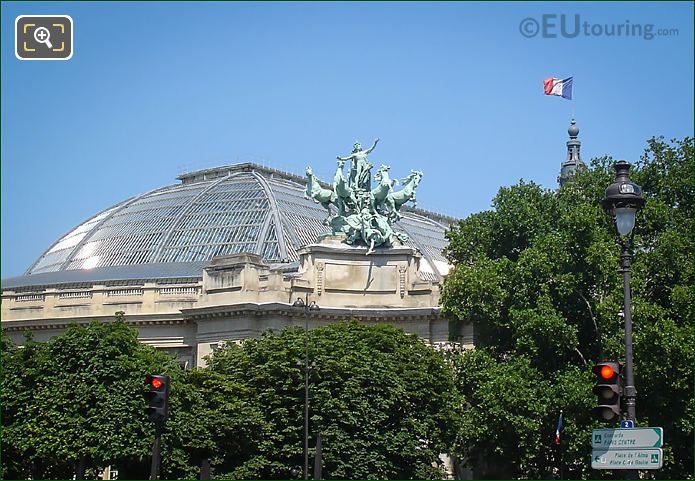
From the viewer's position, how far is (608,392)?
23.4 m

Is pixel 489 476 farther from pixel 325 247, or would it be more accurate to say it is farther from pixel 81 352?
pixel 81 352

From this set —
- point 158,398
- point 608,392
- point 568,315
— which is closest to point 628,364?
point 608,392

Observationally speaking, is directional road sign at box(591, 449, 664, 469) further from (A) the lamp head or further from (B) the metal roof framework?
(B) the metal roof framework

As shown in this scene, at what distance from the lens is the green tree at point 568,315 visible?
60656 mm

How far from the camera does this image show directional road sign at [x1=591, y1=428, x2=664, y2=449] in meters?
23.7

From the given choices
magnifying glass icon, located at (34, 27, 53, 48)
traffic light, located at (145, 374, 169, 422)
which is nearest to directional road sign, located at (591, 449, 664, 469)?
traffic light, located at (145, 374, 169, 422)

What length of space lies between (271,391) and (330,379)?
132 inches

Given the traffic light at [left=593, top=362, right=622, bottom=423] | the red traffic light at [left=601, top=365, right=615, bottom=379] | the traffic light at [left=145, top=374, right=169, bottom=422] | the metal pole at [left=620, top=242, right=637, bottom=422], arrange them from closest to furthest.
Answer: the traffic light at [left=593, top=362, right=622, bottom=423]
the red traffic light at [left=601, top=365, right=615, bottom=379]
the metal pole at [left=620, top=242, right=637, bottom=422]
the traffic light at [left=145, top=374, right=169, bottom=422]

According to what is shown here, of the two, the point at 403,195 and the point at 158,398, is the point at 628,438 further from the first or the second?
the point at 403,195

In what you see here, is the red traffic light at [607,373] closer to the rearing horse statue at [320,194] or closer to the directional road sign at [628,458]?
the directional road sign at [628,458]

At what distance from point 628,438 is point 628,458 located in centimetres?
43

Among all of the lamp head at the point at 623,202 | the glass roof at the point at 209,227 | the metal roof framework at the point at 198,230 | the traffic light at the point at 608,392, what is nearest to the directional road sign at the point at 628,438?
the traffic light at the point at 608,392

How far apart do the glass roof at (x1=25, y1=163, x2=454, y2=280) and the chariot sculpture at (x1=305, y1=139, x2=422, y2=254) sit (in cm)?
1191

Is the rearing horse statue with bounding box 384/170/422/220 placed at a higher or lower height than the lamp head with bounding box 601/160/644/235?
higher
